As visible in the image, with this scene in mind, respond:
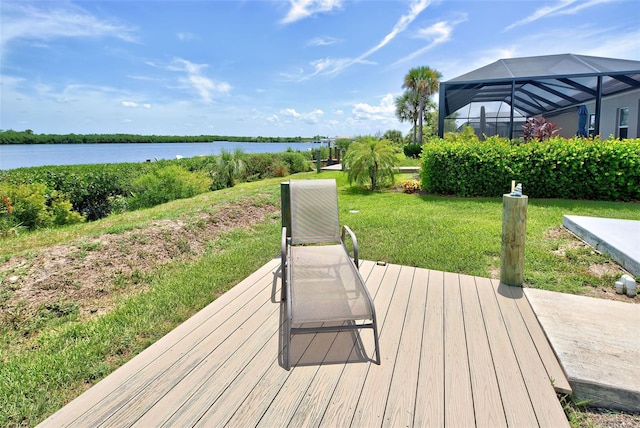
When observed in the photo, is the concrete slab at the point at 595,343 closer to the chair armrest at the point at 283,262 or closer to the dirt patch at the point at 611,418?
the dirt patch at the point at 611,418

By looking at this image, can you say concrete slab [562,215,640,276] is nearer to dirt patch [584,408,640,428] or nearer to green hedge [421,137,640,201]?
dirt patch [584,408,640,428]

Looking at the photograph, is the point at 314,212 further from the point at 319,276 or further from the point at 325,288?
the point at 325,288

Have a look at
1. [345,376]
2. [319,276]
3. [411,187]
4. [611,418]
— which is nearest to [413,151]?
[411,187]

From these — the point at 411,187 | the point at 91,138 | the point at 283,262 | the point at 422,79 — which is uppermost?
the point at 422,79

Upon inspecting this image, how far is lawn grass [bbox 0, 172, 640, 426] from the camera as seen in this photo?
2.05m

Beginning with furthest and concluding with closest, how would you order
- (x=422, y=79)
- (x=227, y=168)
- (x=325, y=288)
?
(x=422, y=79) < (x=227, y=168) < (x=325, y=288)

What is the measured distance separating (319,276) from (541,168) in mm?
6582

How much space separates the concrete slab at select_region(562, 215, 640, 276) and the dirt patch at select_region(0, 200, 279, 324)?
193 inches

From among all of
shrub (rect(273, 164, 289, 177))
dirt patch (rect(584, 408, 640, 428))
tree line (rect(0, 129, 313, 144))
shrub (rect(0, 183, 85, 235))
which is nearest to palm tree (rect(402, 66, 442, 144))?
tree line (rect(0, 129, 313, 144))

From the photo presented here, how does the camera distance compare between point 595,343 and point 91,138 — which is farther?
point 91,138

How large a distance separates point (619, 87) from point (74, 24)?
56.3 ft

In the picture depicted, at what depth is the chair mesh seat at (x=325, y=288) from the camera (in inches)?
80.7

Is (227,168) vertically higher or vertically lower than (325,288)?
higher

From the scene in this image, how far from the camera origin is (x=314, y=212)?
11.1 feet
